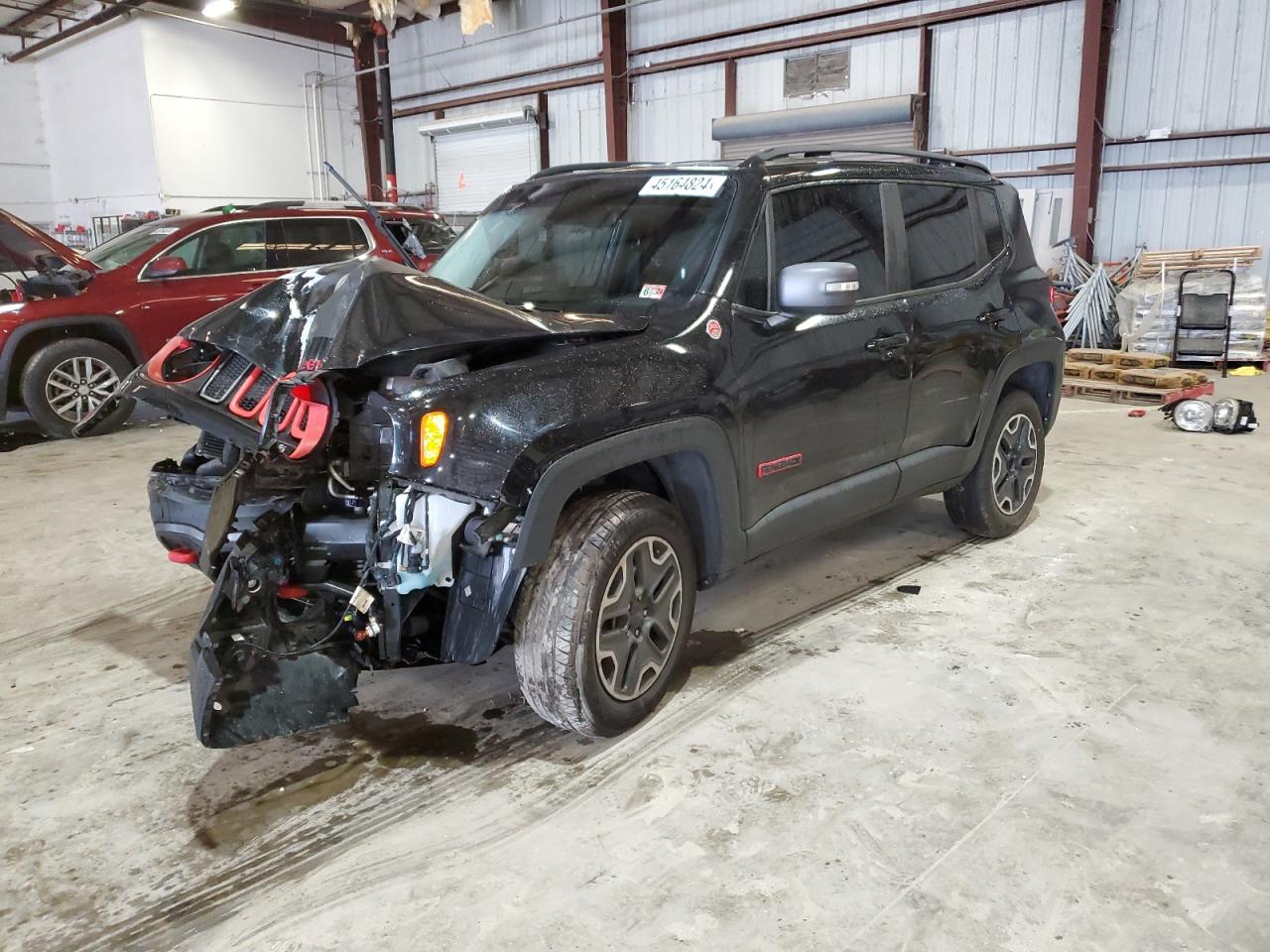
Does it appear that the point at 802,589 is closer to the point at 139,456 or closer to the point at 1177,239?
the point at 139,456

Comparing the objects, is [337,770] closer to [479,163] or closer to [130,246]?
[130,246]

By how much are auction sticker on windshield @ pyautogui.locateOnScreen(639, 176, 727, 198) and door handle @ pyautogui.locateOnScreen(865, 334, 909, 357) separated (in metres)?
0.82

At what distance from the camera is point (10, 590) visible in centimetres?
423

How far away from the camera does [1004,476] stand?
15.4 feet

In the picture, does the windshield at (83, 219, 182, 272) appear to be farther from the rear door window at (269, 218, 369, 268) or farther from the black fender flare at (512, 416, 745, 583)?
the black fender flare at (512, 416, 745, 583)

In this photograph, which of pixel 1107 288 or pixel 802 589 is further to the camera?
pixel 1107 288

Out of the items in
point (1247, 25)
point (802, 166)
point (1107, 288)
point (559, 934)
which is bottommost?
point (559, 934)

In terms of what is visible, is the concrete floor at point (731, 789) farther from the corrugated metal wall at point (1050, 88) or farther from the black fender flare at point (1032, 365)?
the corrugated metal wall at point (1050, 88)

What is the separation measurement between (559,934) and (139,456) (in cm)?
582

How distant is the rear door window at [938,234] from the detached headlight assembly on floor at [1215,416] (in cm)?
392

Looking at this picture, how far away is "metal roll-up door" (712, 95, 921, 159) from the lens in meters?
12.4

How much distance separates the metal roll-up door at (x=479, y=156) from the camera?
17.1 m

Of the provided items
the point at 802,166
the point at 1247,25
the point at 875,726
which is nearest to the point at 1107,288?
the point at 1247,25

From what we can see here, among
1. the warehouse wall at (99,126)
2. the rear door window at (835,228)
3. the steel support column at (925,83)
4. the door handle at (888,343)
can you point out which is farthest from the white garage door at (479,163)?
the door handle at (888,343)
